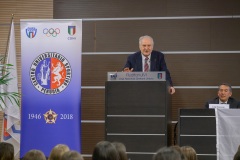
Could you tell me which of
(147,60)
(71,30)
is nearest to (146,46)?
(147,60)

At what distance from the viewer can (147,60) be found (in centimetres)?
662

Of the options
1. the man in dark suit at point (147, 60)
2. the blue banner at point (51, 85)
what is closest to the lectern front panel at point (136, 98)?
the man in dark suit at point (147, 60)

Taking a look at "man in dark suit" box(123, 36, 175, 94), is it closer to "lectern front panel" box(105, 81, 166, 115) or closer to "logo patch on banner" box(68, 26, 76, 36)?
"lectern front panel" box(105, 81, 166, 115)

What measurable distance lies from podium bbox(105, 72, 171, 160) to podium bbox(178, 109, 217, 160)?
209mm

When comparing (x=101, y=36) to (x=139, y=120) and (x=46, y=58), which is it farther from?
(x=139, y=120)

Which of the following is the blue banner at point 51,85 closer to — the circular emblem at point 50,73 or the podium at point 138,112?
the circular emblem at point 50,73

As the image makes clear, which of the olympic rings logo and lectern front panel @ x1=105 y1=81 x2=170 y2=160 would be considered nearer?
lectern front panel @ x1=105 y1=81 x2=170 y2=160

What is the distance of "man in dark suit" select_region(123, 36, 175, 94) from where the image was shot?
6.54 metres

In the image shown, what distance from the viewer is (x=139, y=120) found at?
19.4ft

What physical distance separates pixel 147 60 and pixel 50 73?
1.40 m

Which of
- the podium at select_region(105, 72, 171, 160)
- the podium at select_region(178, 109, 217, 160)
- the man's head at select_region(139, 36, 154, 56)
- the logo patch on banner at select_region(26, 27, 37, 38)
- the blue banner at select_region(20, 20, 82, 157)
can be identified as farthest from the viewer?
the logo patch on banner at select_region(26, 27, 37, 38)

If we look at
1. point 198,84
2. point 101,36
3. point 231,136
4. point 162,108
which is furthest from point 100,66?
point 231,136

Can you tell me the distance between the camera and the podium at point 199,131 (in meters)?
5.70

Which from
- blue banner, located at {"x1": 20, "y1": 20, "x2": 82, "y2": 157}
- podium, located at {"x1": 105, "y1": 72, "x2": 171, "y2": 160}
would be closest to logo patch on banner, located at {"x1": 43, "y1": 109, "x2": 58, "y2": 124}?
blue banner, located at {"x1": 20, "y1": 20, "x2": 82, "y2": 157}
